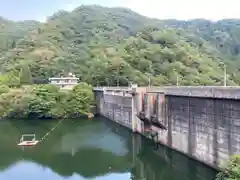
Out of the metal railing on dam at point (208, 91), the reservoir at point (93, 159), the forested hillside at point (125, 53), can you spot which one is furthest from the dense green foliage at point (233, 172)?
the forested hillside at point (125, 53)

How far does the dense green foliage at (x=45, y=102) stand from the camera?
58656 mm

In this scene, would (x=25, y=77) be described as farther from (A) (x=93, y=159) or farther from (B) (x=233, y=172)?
(B) (x=233, y=172)

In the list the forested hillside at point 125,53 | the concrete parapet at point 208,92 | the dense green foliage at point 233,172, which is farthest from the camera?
the forested hillside at point 125,53

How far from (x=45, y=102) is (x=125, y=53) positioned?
1140 inches

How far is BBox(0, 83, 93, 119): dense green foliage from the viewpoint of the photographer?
58.7 metres

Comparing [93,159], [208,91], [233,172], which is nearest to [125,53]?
[93,159]

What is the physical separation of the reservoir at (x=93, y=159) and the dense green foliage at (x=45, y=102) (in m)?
13.8

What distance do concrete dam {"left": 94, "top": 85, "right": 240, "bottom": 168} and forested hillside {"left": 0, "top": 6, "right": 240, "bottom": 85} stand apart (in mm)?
32461

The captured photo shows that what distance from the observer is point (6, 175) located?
25.9 meters

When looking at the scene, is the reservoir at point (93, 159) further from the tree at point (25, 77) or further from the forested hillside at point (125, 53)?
the forested hillside at point (125, 53)

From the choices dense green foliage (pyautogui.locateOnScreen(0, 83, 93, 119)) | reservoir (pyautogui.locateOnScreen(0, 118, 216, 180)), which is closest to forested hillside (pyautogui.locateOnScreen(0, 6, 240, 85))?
dense green foliage (pyautogui.locateOnScreen(0, 83, 93, 119))

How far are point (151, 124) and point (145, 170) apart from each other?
10.7 metres

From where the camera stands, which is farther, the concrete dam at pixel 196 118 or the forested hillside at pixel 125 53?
the forested hillside at pixel 125 53

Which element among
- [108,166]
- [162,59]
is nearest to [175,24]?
[162,59]
